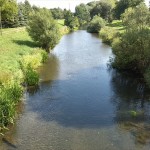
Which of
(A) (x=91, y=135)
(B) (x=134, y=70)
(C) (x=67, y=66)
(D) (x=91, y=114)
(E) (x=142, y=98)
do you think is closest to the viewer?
(A) (x=91, y=135)

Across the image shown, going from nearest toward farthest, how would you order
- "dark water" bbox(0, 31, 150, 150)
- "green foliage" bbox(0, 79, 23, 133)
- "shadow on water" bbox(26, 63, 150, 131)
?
1. "dark water" bbox(0, 31, 150, 150)
2. "green foliage" bbox(0, 79, 23, 133)
3. "shadow on water" bbox(26, 63, 150, 131)

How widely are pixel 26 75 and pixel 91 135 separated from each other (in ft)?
42.1

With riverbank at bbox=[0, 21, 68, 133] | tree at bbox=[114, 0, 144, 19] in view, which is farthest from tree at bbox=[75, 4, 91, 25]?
riverbank at bbox=[0, 21, 68, 133]

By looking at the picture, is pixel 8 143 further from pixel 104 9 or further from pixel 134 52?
pixel 104 9

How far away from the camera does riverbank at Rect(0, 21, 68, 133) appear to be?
1975 centimetres

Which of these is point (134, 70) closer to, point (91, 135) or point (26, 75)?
point (26, 75)

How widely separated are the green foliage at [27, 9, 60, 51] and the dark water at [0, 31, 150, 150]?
11910 millimetres

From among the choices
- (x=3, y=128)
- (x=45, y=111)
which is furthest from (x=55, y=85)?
(x=3, y=128)

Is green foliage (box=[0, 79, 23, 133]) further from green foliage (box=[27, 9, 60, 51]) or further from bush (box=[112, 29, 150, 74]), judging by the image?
green foliage (box=[27, 9, 60, 51])

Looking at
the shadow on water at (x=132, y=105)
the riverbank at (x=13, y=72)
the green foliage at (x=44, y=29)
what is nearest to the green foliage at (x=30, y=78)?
the riverbank at (x=13, y=72)

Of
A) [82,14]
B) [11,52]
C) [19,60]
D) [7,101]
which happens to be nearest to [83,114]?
[7,101]

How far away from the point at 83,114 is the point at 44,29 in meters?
27.1

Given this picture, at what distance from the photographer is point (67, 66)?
38.8m

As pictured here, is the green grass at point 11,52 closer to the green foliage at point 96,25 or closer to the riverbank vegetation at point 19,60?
the riverbank vegetation at point 19,60
